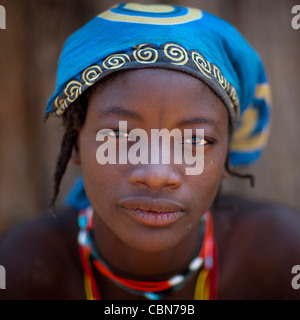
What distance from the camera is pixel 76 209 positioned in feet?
6.54

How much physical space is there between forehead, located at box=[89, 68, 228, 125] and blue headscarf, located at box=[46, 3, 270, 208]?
1.0 inches

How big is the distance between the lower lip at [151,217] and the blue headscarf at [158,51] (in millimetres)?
416

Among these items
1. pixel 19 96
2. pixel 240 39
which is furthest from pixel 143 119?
pixel 19 96

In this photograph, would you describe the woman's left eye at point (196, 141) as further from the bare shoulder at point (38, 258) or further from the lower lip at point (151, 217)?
the bare shoulder at point (38, 258)

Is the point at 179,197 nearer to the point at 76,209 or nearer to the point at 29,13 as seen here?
the point at 76,209

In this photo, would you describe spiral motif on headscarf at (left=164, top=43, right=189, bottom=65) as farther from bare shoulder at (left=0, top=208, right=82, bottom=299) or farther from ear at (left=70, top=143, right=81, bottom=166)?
bare shoulder at (left=0, top=208, right=82, bottom=299)

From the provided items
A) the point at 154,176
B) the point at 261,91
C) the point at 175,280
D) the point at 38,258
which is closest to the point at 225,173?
the point at 261,91

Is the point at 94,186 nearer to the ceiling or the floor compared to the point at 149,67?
nearer to the floor

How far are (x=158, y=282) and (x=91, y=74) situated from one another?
829 mm

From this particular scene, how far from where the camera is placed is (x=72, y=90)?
1369mm

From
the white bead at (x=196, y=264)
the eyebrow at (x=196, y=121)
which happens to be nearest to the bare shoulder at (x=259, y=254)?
the white bead at (x=196, y=264)

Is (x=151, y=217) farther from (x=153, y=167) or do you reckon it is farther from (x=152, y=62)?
(x=152, y=62)

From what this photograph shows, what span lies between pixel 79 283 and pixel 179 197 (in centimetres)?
67

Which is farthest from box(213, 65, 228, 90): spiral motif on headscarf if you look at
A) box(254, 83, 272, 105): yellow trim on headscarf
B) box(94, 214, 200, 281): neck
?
box(94, 214, 200, 281): neck
